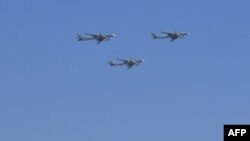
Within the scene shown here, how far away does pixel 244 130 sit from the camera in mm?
158375

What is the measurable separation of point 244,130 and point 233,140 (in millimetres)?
4176

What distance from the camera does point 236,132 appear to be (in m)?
158

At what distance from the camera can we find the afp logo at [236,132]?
156 meters

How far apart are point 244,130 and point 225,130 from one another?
376cm

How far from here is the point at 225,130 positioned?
515ft

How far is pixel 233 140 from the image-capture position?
509 feet

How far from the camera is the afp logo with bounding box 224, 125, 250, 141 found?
15575cm

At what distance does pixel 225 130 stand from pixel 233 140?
2658mm
